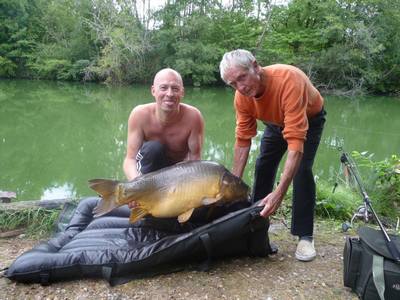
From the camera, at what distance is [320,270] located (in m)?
2.79

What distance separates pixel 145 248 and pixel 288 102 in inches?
51.4

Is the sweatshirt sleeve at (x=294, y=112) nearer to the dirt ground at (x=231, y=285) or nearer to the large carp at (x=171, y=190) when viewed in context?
the large carp at (x=171, y=190)

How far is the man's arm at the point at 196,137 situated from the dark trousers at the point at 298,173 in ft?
1.81

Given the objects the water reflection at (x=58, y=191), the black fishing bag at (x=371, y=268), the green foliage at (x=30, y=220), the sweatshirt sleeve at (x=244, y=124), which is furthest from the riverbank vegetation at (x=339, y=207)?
the water reflection at (x=58, y=191)

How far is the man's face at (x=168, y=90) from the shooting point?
3.11 m

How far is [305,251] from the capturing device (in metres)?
2.93

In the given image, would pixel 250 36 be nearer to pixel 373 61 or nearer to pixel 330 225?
pixel 373 61

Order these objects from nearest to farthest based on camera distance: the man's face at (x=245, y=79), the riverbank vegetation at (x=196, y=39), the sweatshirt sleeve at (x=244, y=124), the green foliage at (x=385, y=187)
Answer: the man's face at (x=245, y=79) → the sweatshirt sleeve at (x=244, y=124) → the green foliage at (x=385, y=187) → the riverbank vegetation at (x=196, y=39)

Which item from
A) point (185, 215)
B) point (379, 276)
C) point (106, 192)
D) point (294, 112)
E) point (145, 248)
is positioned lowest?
point (145, 248)

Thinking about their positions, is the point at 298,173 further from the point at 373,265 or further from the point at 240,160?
the point at 373,265

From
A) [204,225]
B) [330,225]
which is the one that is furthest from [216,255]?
[330,225]

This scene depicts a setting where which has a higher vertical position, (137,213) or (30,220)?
(137,213)

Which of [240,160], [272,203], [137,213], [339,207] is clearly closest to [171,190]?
[137,213]

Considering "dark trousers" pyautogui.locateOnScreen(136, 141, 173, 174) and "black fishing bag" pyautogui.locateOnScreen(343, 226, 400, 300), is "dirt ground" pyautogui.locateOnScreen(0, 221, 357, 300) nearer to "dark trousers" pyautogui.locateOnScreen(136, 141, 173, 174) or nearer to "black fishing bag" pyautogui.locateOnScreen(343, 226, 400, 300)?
"black fishing bag" pyautogui.locateOnScreen(343, 226, 400, 300)
